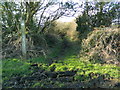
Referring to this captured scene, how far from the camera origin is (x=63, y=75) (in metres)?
4.87

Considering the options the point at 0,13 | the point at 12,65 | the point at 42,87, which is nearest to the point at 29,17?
the point at 0,13

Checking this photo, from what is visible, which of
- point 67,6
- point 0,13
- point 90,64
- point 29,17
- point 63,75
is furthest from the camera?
point 67,6

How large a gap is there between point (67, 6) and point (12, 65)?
615 centimetres

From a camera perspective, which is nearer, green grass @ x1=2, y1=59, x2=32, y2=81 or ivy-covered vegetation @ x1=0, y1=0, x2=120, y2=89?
ivy-covered vegetation @ x1=0, y1=0, x2=120, y2=89

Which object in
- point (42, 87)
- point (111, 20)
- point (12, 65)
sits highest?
point (111, 20)

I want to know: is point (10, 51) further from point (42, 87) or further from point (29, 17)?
point (42, 87)

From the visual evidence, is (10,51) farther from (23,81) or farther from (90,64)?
(90,64)

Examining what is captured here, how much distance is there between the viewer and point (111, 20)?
10023 mm

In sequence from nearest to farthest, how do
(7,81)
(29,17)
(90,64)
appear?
(7,81) < (90,64) < (29,17)

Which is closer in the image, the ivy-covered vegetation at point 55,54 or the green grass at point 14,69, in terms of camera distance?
the ivy-covered vegetation at point 55,54

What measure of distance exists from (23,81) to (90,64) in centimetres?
294

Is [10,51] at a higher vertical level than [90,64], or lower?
higher

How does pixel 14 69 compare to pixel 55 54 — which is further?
pixel 55 54

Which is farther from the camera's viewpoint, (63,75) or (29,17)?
(29,17)
